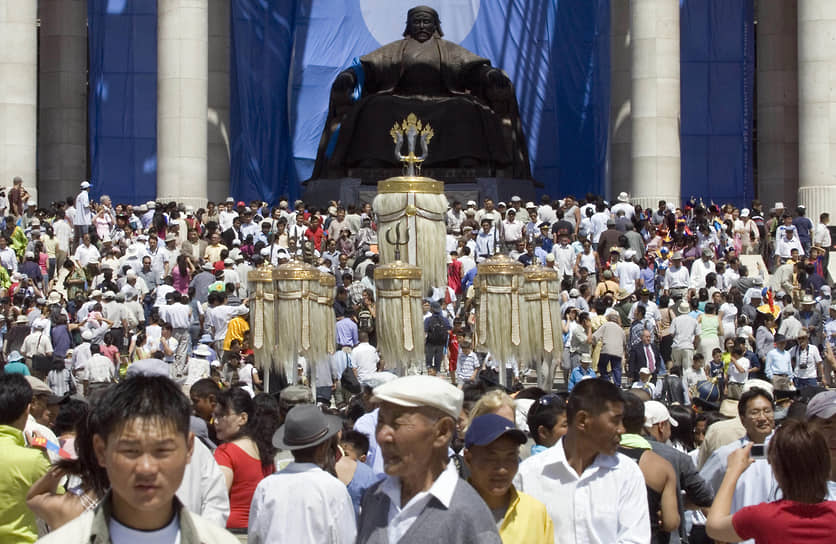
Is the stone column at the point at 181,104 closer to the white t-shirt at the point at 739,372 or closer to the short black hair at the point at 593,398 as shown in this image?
the white t-shirt at the point at 739,372

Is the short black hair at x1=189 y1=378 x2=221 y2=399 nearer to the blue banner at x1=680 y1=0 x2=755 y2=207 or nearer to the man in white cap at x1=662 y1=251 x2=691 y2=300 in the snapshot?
the man in white cap at x1=662 y1=251 x2=691 y2=300

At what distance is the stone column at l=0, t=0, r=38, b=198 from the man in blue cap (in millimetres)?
32542

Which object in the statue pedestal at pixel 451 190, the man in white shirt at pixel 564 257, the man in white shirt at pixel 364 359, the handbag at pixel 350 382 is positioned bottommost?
the handbag at pixel 350 382

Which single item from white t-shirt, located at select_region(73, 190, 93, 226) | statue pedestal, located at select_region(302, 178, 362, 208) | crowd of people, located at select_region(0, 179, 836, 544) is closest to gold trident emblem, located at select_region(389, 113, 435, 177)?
crowd of people, located at select_region(0, 179, 836, 544)

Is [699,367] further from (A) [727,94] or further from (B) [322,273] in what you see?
(A) [727,94]

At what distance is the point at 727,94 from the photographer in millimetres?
42750

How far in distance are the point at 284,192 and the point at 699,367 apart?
81.9 ft

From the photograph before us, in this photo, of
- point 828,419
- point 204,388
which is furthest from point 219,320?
point 828,419

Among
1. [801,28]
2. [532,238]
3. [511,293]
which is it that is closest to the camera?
[511,293]

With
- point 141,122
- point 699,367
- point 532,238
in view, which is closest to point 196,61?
point 141,122

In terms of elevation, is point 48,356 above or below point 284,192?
below

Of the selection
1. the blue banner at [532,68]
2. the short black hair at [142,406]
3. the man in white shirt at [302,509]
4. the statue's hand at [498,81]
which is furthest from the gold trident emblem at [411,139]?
the short black hair at [142,406]

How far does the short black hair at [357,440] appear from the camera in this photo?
30.8 feet

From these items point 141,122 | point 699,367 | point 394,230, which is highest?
point 141,122
